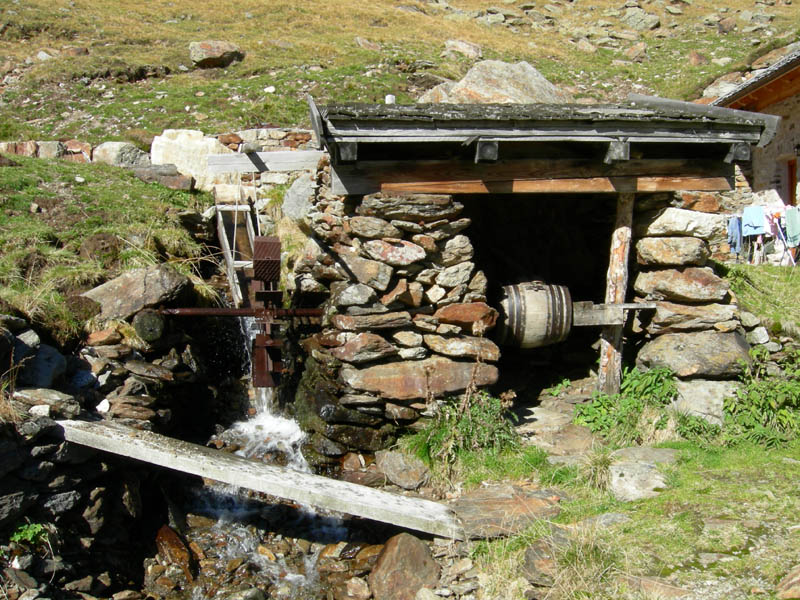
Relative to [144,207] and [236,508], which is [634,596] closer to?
[236,508]

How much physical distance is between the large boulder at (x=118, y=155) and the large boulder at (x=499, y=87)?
623cm

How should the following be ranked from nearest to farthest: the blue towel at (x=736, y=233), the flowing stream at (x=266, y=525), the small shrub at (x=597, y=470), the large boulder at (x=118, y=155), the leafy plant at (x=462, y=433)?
the flowing stream at (x=266, y=525), the small shrub at (x=597, y=470), the leafy plant at (x=462, y=433), the large boulder at (x=118, y=155), the blue towel at (x=736, y=233)

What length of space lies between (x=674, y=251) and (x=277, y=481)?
4.80 metres

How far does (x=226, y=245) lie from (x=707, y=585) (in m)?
7.06

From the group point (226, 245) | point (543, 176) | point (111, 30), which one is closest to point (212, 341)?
point (226, 245)

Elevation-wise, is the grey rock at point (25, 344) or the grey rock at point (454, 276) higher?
the grey rock at point (454, 276)

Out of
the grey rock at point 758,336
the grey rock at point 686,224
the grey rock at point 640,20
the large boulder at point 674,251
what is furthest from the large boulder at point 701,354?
the grey rock at point 640,20

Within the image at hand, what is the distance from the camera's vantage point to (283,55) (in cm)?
2272

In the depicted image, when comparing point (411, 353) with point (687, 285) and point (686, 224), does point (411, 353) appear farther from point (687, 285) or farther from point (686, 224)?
point (686, 224)

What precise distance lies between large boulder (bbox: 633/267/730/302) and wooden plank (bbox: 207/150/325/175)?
17.4 ft

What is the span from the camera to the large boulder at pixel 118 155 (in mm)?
12070

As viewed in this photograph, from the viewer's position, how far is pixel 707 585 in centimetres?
407

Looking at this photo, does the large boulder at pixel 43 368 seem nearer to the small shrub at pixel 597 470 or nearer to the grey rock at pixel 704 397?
the small shrub at pixel 597 470

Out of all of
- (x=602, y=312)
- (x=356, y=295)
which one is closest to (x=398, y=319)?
(x=356, y=295)
